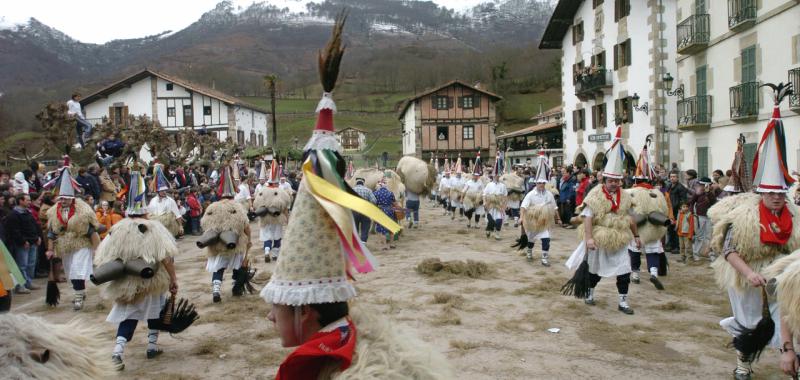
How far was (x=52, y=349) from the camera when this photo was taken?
1.99 meters

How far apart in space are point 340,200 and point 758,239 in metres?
4.27

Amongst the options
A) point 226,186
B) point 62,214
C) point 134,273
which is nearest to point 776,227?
point 134,273

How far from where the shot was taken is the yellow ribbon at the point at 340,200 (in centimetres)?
235

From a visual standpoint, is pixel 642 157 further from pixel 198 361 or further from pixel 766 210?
pixel 198 361

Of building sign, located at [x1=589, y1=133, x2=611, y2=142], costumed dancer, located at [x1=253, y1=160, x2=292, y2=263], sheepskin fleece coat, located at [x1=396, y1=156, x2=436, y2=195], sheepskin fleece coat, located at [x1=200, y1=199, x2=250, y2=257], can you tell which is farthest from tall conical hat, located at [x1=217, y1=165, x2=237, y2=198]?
building sign, located at [x1=589, y1=133, x2=611, y2=142]

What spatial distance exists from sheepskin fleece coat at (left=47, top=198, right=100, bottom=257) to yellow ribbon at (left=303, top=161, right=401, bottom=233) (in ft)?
25.6

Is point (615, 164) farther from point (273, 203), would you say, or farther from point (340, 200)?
point (273, 203)

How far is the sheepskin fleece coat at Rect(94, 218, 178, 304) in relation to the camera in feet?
19.6

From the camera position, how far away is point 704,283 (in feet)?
32.3

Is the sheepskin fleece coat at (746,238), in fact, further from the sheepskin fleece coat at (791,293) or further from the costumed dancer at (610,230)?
the costumed dancer at (610,230)

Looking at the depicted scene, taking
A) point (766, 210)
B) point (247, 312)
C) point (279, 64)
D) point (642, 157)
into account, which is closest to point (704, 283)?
point (642, 157)

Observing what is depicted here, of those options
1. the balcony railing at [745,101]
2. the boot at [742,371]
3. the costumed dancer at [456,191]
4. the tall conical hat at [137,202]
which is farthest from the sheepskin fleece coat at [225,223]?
the balcony railing at [745,101]

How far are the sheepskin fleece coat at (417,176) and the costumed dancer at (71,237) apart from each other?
11.6 meters

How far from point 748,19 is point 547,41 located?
19.1 metres
